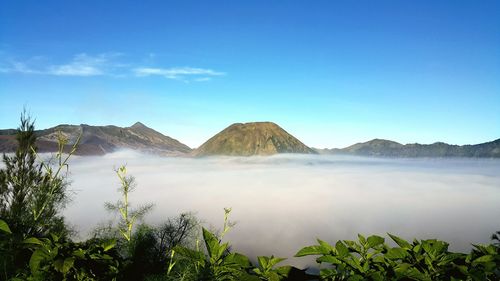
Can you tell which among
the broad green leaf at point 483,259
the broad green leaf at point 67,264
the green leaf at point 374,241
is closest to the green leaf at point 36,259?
the broad green leaf at point 67,264

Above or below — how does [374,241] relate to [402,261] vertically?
above

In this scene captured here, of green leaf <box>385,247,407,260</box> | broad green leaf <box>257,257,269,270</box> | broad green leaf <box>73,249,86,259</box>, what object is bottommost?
broad green leaf <box>257,257,269,270</box>

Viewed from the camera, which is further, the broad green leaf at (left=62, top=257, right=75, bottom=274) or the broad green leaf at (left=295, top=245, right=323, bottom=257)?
the broad green leaf at (left=295, top=245, right=323, bottom=257)

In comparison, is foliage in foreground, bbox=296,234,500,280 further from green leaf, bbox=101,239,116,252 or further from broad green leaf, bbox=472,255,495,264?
green leaf, bbox=101,239,116,252

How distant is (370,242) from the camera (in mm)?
3740

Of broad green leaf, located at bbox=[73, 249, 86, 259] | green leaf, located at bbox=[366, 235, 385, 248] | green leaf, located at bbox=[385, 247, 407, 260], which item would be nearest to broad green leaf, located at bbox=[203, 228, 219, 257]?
broad green leaf, located at bbox=[73, 249, 86, 259]

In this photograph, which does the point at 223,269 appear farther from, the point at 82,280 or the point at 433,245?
the point at 433,245

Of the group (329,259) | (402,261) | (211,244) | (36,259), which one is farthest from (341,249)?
(36,259)

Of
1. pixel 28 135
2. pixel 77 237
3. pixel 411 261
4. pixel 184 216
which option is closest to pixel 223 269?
pixel 411 261

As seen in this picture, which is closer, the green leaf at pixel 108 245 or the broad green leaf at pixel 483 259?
the broad green leaf at pixel 483 259

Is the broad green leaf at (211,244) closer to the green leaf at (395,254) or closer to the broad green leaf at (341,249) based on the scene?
the broad green leaf at (341,249)

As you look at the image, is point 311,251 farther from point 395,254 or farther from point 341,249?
point 395,254

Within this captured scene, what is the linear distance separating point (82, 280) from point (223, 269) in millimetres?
1320

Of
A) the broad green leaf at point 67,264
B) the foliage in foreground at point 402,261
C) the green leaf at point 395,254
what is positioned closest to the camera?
the broad green leaf at point 67,264
